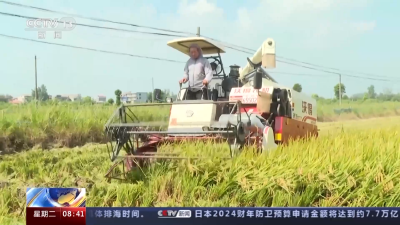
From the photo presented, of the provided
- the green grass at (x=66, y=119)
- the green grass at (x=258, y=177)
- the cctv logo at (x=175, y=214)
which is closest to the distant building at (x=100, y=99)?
the green grass at (x=66, y=119)

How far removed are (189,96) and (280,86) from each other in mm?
666

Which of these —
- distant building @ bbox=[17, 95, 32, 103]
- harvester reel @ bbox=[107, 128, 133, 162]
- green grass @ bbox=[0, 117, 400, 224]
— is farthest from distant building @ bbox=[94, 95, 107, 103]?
green grass @ bbox=[0, 117, 400, 224]

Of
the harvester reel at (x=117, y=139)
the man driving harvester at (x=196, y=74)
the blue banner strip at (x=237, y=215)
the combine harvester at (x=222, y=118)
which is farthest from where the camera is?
the man driving harvester at (x=196, y=74)

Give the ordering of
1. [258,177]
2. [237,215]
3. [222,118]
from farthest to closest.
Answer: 1. [222,118]
2. [258,177]
3. [237,215]

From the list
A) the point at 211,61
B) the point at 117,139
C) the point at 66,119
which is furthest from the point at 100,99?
the point at 211,61

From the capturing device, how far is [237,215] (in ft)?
8.14

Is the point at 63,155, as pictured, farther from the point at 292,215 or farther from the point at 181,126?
the point at 292,215

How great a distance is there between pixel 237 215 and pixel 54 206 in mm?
968

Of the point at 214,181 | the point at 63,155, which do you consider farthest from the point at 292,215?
the point at 63,155

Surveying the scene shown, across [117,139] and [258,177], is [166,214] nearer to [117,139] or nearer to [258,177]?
[258,177]

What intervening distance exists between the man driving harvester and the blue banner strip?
39.8 inches

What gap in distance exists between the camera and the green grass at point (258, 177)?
2527 millimetres

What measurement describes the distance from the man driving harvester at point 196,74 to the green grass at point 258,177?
1.56ft

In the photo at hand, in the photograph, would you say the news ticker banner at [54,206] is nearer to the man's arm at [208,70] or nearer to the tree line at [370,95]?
the man's arm at [208,70]
